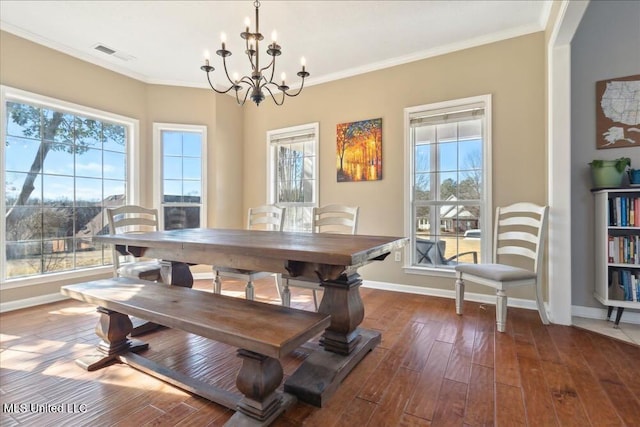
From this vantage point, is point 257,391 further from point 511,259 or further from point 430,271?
point 511,259

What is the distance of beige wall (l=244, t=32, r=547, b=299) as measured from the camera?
111 inches

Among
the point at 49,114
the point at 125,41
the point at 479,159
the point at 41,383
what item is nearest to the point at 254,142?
the point at 125,41

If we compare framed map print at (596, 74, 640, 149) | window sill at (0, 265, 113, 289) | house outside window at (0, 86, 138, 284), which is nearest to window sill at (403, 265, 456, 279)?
framed map print at (596, 74, 640, 149)

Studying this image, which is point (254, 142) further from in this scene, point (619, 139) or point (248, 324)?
point (619, 139)

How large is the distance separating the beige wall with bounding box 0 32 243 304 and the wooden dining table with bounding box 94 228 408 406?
2.13m

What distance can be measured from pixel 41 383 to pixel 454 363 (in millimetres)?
2425

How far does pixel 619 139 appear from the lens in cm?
248

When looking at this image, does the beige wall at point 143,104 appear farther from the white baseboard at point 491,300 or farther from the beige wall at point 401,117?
the white baseboard at point 491,300

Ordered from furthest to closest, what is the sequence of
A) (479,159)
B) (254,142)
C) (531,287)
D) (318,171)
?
1. (254,142)
2. (318,171)
3. (479,159)
4. (531,287)

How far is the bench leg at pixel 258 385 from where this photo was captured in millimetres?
1309

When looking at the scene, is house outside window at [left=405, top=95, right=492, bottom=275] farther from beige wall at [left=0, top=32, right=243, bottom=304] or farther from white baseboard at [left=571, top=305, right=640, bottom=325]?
beige wall at [left=0, top=32, right=243, bottom=304]

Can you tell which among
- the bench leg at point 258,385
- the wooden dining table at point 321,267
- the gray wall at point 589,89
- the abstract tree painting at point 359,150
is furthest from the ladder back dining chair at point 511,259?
the bench leg at point 258,385

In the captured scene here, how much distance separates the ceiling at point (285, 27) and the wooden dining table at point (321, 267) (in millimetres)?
2066

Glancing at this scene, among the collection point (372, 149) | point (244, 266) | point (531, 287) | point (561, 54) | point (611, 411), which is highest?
point (561, 54)
